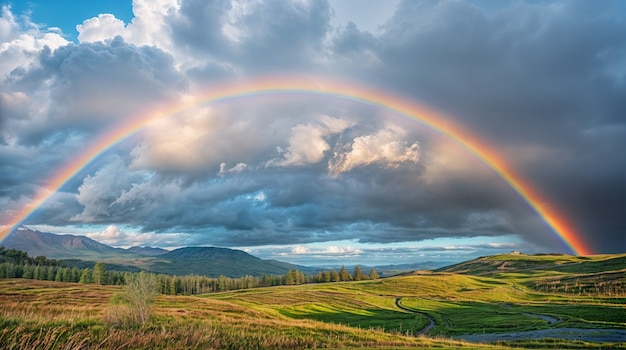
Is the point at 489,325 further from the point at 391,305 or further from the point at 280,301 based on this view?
the point at 280,301

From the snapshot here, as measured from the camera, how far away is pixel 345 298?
6422 inches

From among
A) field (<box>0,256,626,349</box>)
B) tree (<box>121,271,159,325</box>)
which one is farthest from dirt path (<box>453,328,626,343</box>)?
tree (<box>121,271,159,325</box>)

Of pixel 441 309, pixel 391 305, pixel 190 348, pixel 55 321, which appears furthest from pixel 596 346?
pixel 391 305

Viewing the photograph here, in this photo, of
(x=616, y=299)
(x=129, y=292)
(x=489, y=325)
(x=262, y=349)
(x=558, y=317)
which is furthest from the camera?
(x=616, y=299)

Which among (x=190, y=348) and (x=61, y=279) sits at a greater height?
(x=190, y=348)

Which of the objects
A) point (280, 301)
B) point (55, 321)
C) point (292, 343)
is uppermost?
point (55, 321)

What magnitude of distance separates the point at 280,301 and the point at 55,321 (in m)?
131

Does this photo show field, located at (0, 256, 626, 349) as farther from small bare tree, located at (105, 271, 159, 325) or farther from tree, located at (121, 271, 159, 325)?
tree, located at (121, 271, 159, 325)

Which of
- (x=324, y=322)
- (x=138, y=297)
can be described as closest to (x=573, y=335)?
(x=324, y=322)

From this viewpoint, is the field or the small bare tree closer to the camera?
the field

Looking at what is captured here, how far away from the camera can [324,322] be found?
88.1 meters

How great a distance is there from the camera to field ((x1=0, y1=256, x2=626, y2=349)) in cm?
2628

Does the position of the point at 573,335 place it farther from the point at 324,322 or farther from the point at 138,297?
the point at 138,297

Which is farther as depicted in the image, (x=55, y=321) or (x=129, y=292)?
(x=129, y=292)
